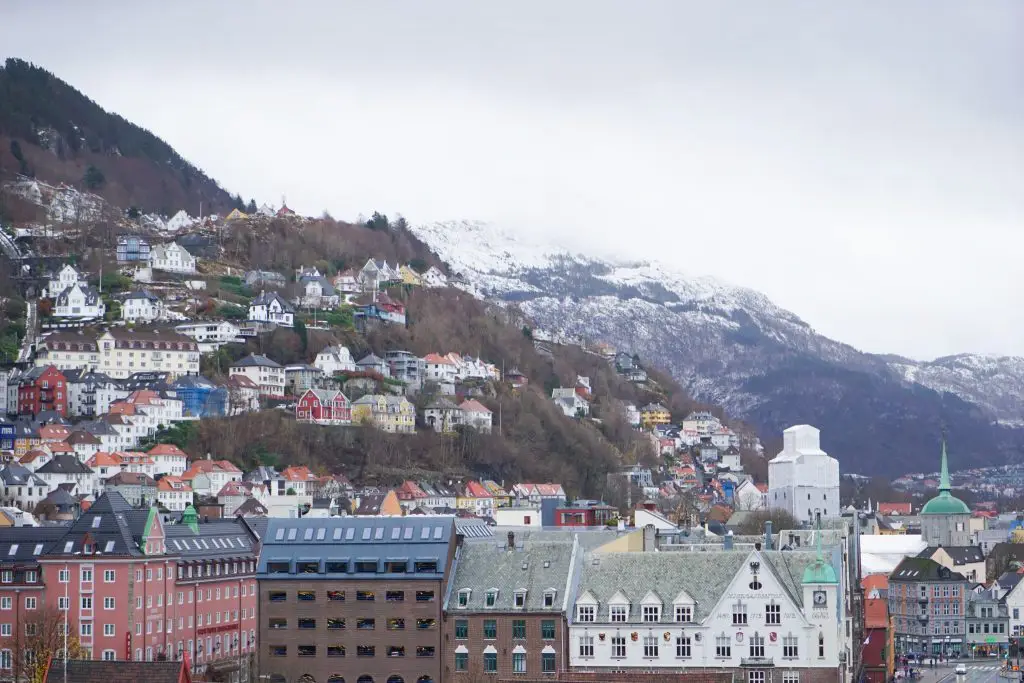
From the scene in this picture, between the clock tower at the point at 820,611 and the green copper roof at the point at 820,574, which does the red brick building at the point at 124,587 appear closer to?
the clock tower at the point at 820,611

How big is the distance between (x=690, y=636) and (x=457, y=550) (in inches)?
466

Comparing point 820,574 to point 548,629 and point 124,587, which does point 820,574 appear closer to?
point 548,629

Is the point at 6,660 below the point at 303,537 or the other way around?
below

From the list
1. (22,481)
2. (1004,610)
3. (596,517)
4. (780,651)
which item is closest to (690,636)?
(780,651)

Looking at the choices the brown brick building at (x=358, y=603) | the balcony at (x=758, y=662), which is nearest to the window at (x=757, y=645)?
the balcony at (x=758, y=662)

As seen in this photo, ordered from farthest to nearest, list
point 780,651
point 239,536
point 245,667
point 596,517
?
point 596,517
point 239,536
point 245,667
point 780,651

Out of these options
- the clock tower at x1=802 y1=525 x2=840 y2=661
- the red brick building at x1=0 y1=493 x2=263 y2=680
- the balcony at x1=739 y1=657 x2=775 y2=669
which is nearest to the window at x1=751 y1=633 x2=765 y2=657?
the balcony at x1=739 y1=657 x2=775 y2=669

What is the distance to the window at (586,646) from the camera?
8944 centimetres

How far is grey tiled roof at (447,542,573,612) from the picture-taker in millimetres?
90438

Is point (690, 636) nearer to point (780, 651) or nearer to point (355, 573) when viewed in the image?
point (780, 651)

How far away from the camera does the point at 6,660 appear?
103m

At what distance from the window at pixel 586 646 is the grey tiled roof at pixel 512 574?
1712mm

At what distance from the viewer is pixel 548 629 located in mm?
89750

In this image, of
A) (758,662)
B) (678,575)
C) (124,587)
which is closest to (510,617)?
(678,575)
